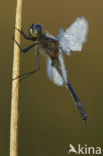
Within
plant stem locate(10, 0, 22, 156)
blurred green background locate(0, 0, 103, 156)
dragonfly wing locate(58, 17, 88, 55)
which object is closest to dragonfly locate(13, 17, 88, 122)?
dragonfly wing locate(58, 17, 88, 55)

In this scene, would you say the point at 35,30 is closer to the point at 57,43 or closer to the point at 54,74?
the point at 57,43

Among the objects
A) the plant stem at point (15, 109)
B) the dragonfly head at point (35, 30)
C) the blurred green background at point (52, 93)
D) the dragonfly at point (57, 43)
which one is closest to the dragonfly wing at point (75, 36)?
the dragonfly at point (57, 43)

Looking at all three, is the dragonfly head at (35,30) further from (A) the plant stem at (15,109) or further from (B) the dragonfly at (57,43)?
(A) the plant stem at (15,109)

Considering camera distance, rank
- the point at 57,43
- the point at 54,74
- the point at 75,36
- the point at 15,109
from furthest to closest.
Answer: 1. the point at 54,74
2. the point at 57,43
3. the point at 75,36
4. the point at 15,109

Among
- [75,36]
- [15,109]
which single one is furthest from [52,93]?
[15,109]

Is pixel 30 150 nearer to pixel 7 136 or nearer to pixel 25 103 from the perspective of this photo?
pixel 7 136

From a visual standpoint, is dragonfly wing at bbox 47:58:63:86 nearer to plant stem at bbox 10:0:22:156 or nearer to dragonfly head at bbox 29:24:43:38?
dragonfly head at bbox 29:24:43:38

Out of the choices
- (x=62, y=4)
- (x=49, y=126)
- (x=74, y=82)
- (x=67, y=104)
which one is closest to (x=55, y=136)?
(x=49, y=126)
